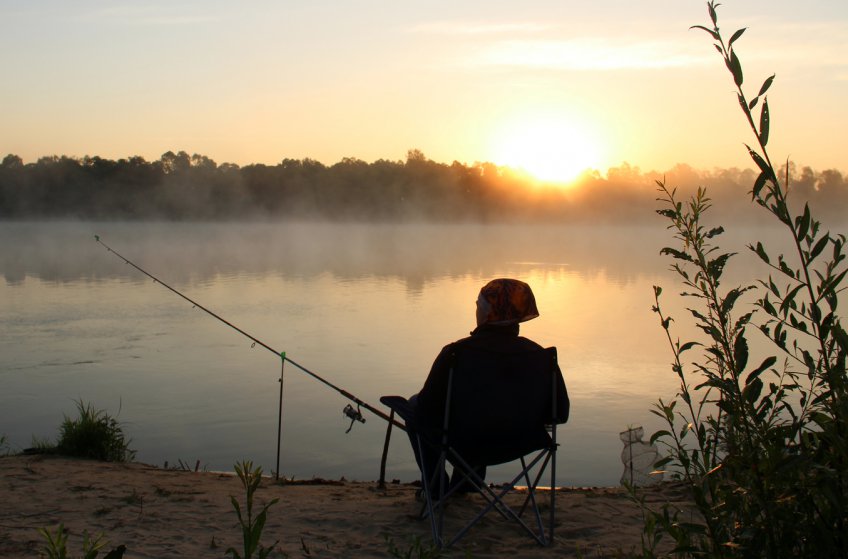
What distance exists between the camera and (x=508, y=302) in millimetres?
3812

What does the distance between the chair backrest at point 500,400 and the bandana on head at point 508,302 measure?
230 millimetres

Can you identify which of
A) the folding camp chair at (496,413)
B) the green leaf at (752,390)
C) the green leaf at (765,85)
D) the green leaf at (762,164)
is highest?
the green leaf at (765,85)

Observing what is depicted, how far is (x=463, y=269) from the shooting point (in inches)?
950

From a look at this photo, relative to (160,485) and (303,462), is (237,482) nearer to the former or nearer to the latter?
(160,485)

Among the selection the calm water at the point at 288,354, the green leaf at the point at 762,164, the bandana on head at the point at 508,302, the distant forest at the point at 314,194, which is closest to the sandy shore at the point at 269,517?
the bandana on head at the point at 508,302

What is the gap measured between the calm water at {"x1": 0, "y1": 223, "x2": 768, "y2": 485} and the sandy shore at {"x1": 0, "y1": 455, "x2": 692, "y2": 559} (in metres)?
1.11

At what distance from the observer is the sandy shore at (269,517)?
3502mm

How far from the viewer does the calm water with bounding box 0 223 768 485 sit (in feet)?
21.0

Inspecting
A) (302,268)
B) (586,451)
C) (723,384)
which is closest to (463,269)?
(302,268)

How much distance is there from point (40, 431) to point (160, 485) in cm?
247

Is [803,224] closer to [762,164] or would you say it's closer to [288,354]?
[762,164]

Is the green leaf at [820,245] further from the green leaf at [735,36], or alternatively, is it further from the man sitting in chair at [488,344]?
the man sitting in chair at [488,344]

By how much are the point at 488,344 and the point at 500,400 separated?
9.1 inches

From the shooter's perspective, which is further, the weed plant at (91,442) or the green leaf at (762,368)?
the weed plant at (91,442)
